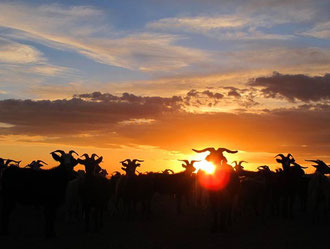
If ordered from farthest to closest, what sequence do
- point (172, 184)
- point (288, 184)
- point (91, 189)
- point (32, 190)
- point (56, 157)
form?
point (172, 184) → point (288, 184) → point (91, 189) → point (56, 157) → point (32, 190)

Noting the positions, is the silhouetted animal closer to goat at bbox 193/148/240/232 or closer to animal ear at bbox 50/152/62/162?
goat at bbox 193/148/240/232

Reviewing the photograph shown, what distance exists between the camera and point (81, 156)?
66.1 feet

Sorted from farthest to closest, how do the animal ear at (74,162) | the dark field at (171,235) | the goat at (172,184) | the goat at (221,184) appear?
1. the goat at (172,184)
2. the goat at (221,184)
3. the animal ear at (74,162)
4. the dark field at (171,235)

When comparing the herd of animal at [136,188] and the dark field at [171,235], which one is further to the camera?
the herd of animal at [136,188]

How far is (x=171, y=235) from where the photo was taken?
18672 millimetres

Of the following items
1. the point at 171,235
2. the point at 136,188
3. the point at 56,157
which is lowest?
the point at 171,235

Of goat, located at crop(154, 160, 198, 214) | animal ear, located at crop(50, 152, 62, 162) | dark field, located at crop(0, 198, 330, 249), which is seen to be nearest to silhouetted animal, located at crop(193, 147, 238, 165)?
dark field, located at crop(0, 198, 330, 249)

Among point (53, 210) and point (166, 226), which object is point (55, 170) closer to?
point (53, 210)

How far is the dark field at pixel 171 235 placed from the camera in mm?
16047

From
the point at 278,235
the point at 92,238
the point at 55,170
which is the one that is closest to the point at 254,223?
the point at 278,235

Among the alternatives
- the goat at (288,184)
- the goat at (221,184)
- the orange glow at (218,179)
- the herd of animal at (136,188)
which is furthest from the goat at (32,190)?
the goat at (288,184)

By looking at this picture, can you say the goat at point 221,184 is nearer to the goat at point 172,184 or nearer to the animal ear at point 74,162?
the animal ear at point 74,162

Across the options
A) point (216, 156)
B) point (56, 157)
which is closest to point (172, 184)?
point (216, 156)

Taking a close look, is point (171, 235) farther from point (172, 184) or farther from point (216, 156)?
point (172, 184)
